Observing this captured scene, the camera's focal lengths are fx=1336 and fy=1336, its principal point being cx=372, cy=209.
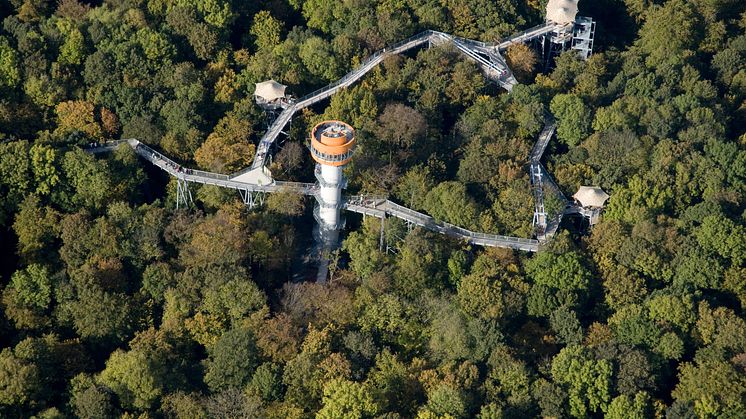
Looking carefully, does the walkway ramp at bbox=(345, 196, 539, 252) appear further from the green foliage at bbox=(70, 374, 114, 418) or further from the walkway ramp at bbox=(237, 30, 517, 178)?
the green foliage at bbox=(70, 374, 114, 418)

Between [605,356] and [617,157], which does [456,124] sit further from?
[605,356]

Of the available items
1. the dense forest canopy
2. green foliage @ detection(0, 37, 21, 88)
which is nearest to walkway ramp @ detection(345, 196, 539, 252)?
the dense forest canopy

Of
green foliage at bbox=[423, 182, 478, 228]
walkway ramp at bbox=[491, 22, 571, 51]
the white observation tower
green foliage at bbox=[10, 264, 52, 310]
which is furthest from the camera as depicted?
walkway ramp at bbox=[491, 22, 571, 51]

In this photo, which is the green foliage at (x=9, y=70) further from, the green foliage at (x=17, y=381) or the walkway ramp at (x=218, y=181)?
the green foliage at (x=17, y=381)

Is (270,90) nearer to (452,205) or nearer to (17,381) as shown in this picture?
(452,205)

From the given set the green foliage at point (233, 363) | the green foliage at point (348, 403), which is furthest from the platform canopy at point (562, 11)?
the green foliage at point (348, 403)

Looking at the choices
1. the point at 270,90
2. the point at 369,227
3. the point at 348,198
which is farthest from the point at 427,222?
the point at 270,90
